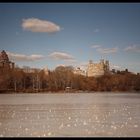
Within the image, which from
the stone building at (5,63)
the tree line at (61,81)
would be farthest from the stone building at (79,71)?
the stone building at (5,63)

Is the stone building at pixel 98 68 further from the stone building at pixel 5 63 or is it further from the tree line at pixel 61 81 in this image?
the stone building at pixel 5 63

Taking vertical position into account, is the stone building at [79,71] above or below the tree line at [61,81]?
above

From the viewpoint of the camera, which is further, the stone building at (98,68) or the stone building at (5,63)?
the stone building at (98,68)

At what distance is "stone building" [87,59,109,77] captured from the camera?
1027 cm

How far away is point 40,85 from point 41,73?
22.6 inches

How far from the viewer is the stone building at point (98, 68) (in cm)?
1027

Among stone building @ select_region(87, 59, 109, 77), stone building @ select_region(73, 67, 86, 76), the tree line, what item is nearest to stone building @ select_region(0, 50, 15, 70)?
the tree line

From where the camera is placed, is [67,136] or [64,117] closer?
[67,136]

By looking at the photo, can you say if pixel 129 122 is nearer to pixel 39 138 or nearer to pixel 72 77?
pixel 39 138

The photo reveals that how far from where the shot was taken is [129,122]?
702cm

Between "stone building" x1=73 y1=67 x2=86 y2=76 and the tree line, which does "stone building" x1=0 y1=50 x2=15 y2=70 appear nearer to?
the tree line

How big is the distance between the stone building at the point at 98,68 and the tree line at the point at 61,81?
5.6 inches

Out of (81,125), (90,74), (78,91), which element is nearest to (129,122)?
(81,125)

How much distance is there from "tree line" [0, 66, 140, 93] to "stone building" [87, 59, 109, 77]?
0.47ft
